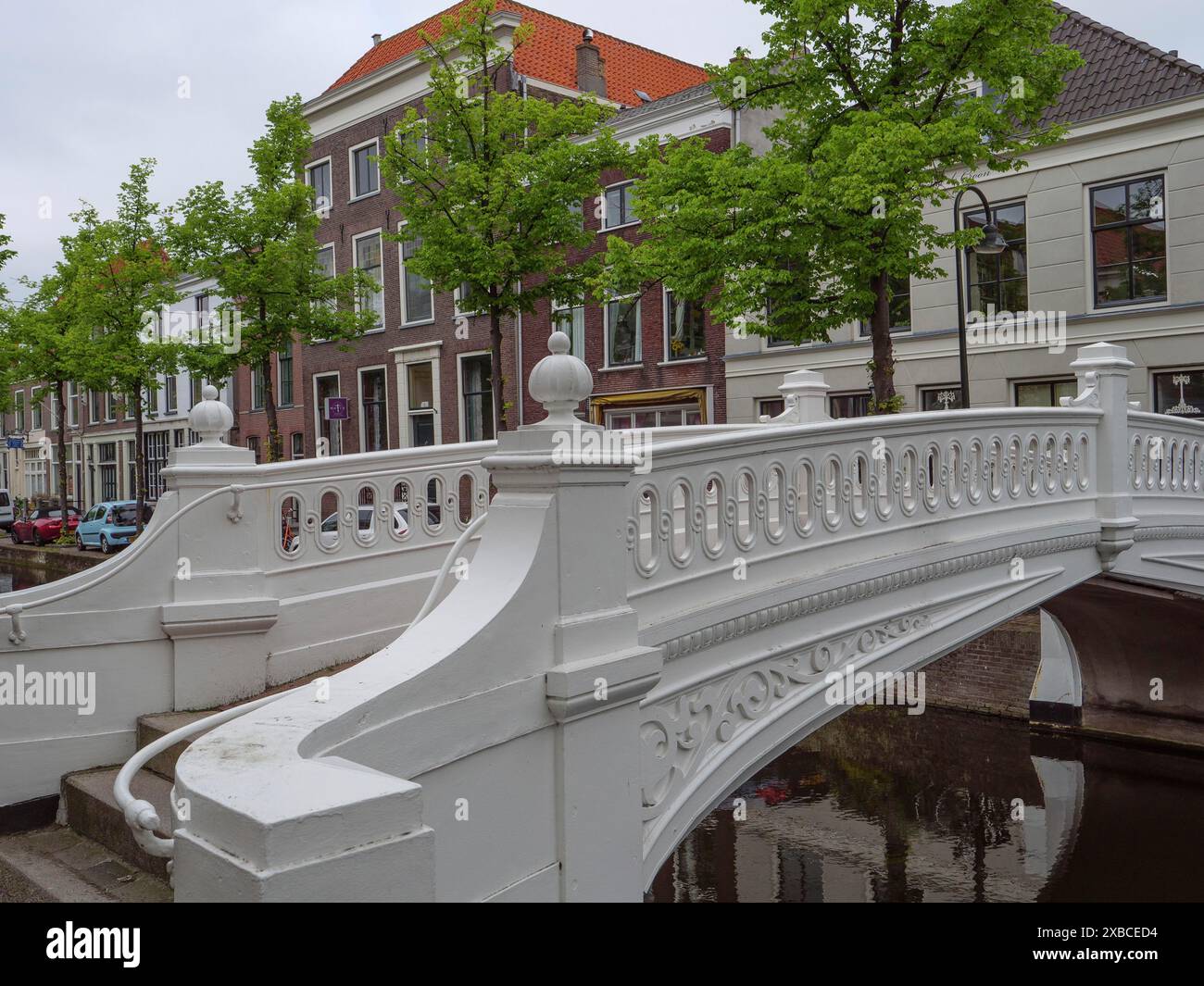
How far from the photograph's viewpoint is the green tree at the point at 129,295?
2431cm

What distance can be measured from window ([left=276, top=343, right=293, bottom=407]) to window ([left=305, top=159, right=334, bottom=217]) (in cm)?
569

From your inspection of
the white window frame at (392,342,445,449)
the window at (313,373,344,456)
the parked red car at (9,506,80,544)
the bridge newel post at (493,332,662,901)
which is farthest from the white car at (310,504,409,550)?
the parked red car at (9,506,80,544)

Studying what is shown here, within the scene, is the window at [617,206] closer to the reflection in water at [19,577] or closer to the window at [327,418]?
the window at [327,418]

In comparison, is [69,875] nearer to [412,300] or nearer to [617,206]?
[617,206]

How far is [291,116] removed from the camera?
19969mm

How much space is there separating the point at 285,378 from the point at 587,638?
32.6m

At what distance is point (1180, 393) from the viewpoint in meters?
16.2

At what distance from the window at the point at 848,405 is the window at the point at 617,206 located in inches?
A: 234

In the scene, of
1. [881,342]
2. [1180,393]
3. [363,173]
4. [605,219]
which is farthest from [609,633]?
[363,173]

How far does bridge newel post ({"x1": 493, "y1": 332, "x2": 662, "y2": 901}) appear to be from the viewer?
147 inches

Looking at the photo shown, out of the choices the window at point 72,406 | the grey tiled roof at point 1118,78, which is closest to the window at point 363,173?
the grey tiled roof at point 1118,78

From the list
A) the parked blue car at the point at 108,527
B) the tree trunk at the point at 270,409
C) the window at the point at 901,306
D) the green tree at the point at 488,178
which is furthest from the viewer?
the parked blue car at the point at 108,527
